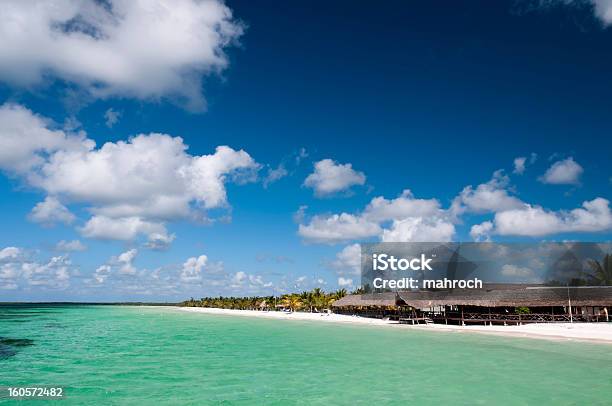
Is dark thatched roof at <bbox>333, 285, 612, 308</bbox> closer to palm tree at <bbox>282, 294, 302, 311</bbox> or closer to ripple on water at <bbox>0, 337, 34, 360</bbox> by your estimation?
ripple on water at <bbox>0, 337, 34, 360</bbox>

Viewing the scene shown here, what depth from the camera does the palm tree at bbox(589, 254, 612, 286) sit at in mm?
48844

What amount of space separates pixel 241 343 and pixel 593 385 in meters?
20.6

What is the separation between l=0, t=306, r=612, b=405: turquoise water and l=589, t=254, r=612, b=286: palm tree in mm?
27272

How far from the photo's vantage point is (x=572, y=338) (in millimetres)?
28125

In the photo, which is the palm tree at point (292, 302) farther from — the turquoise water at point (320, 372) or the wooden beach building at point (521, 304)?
the turquoise water at point (320, 372)

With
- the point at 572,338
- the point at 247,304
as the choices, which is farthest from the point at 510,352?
the point at 247,304

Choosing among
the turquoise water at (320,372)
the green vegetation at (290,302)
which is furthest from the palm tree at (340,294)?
the turquoise water at (320,372)

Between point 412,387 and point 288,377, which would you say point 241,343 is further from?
point 412,387

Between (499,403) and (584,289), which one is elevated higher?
(584,289)

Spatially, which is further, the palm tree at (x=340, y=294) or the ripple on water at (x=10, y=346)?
the palm tree at (x=340, y=294)

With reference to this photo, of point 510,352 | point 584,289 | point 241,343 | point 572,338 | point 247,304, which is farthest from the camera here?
point 247,304

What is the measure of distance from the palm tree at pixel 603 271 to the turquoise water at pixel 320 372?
27.3 metres

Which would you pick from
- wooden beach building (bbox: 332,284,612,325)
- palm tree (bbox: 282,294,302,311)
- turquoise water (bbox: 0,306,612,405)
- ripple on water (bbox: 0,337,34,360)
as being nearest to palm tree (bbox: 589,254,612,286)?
wooden beach building (bbox: 332,284,612,325)

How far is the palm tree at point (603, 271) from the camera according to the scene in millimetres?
48844
